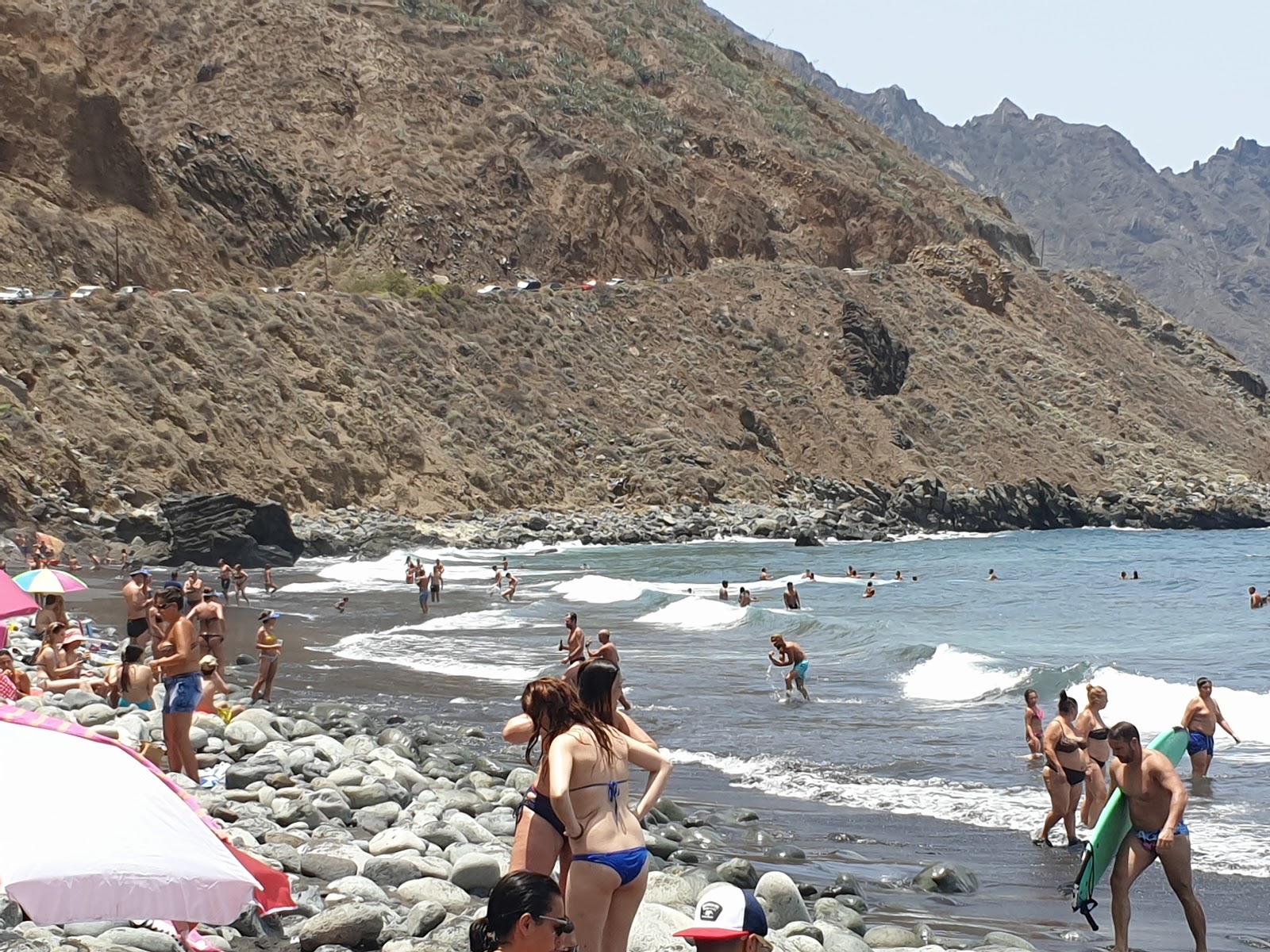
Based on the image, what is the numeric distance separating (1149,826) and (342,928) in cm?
429

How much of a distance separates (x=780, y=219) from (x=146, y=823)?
84.9 metres

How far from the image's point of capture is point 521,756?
43.4 ft

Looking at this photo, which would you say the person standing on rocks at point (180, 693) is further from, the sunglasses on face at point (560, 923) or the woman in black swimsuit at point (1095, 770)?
the sunglasses on face at point (560, 923)

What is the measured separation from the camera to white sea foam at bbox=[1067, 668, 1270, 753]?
15682 millimetres

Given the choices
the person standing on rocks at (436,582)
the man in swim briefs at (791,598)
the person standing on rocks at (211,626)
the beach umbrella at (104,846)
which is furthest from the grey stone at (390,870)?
the person standing on rocks at (436,582)

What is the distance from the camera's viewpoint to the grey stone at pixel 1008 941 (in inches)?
302

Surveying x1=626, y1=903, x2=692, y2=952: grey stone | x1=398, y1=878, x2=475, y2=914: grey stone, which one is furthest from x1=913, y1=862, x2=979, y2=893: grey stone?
x1=398, y1=878, x2=475, y2=914: grey stone

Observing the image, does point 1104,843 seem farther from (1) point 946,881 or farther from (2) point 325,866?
(2) point 325,866

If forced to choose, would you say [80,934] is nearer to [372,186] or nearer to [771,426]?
[771,426]

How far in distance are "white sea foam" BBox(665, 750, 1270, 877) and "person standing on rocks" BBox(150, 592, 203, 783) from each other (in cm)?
520

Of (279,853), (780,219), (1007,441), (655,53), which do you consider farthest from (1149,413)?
(279,853)

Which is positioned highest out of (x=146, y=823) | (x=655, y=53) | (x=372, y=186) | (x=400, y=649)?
(x=655, y=53)

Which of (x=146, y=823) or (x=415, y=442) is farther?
(x=415, y=442)

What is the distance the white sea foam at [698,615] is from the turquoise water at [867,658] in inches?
4.3
